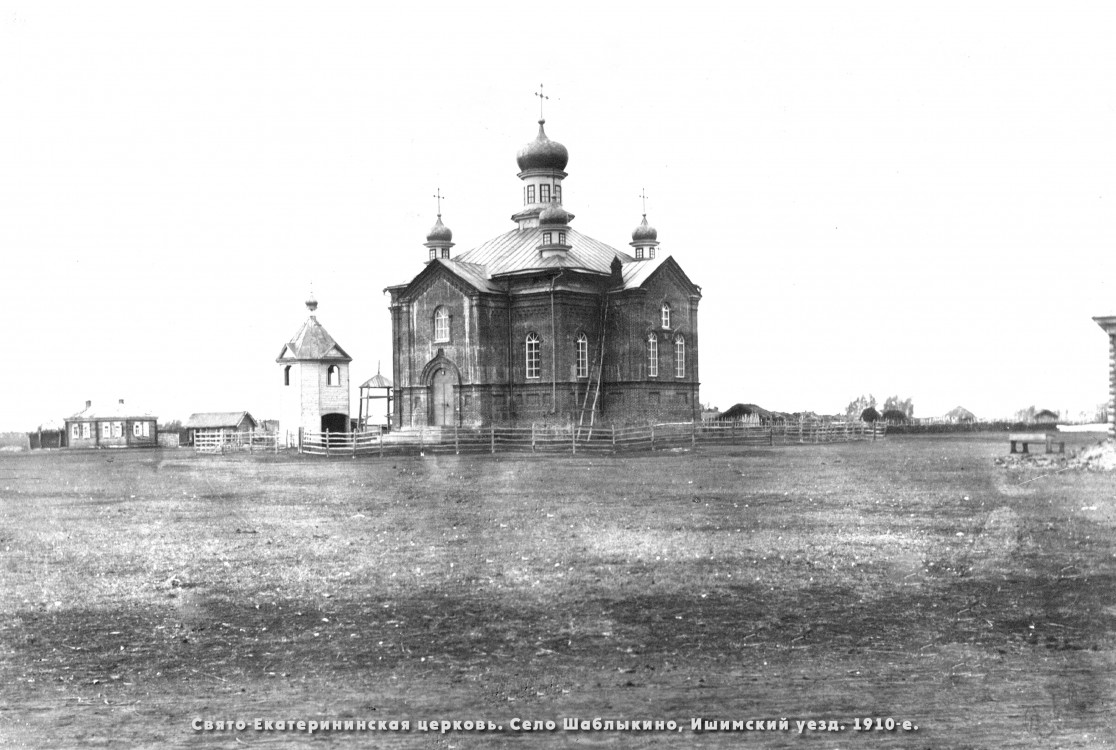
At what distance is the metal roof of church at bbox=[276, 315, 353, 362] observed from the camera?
45.9m

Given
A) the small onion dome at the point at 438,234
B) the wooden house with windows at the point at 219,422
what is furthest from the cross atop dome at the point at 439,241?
the wooden house with windows at the point at 219,422

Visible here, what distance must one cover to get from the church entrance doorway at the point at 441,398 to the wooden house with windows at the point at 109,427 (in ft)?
99.2

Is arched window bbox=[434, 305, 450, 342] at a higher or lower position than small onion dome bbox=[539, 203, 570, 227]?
lower

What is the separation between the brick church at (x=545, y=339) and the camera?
4003cm

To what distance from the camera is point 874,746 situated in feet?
18.8

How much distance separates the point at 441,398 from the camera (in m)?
41.2

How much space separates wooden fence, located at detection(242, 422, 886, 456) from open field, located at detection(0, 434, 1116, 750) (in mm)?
18941

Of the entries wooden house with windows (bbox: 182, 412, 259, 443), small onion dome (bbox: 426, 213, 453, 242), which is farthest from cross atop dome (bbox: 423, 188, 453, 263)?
wooden house with windows (bbox: 182, 412, 259, 443)

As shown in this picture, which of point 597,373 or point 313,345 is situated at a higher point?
point 313,345

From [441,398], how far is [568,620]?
3311 cm

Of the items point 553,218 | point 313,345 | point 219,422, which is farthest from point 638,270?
point 219,422

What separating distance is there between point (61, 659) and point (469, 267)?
3472 cm

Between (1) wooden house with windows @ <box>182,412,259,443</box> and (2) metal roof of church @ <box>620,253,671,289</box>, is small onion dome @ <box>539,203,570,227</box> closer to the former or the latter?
(2) metal roof of church @ <box>620,253,671,289</box>

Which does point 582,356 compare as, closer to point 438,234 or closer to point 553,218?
point 553,218
